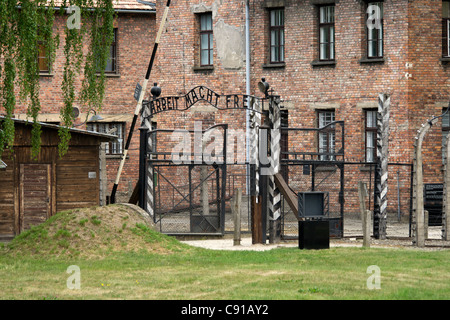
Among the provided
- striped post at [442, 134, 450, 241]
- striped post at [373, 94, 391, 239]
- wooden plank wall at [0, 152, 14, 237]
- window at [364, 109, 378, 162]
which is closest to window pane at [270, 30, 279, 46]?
window at [364, 109, 378, 162]

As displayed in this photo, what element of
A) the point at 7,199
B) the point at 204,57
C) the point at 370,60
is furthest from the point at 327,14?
the point at 7,199

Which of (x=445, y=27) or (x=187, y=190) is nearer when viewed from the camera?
(x=445, y=27)

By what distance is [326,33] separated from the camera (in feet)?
103

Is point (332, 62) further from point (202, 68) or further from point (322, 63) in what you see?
point (202, 68)

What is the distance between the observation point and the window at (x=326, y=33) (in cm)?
3128

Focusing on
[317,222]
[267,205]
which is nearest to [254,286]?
[317,222]

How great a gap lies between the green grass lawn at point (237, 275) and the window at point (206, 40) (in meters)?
17.2

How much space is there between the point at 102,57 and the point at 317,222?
5.32 metres

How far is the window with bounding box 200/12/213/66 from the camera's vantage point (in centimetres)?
3378

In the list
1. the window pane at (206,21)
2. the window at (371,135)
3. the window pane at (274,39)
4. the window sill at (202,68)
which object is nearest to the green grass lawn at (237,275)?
the window at (371,135)

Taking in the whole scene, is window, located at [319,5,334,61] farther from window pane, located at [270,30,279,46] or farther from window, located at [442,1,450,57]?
window, located at [442,1,450,57]

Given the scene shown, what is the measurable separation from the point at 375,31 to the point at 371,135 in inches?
142

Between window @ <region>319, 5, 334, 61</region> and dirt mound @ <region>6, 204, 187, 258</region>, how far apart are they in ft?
48.8
